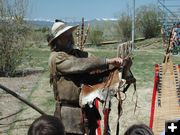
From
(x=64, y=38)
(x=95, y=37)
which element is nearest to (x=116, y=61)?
(x=64, y=38)

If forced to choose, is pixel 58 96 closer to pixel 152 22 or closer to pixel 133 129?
pixel 133 129

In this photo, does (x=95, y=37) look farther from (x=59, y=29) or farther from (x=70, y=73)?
(x=70, y=73)

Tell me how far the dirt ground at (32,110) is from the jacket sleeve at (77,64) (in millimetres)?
3449

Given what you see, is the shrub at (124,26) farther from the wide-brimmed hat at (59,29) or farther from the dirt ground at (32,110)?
the wide-brimmed hat at (59,29)

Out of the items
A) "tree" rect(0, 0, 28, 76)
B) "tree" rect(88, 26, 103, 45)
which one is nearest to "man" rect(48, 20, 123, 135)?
"tree" rect(0, 0, 28, 76)

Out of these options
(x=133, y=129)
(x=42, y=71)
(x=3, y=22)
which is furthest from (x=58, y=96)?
(x=42, y=71)

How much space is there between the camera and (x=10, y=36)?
50.2ft

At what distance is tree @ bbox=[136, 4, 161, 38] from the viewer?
49.7 meters

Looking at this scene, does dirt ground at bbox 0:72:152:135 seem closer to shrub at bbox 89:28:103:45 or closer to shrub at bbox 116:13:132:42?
shrub at bbox 89:28:103:45

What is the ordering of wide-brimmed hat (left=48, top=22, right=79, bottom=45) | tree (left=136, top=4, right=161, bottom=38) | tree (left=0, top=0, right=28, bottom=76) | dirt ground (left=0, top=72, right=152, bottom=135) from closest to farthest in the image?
wide-brimmed hat (left=48, top=22, right=79, bottom=45), dirt ground (left=0, top=72, right=152, bottom=135), tree (left=0, top=0, right=28, bottom=76), tree (left=136, top=4, right=161, bottom=38)

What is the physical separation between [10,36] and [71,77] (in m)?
11.1

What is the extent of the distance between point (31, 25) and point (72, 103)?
12.0 m

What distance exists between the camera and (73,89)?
4.45 metres

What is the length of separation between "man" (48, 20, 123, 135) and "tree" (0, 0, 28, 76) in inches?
428
